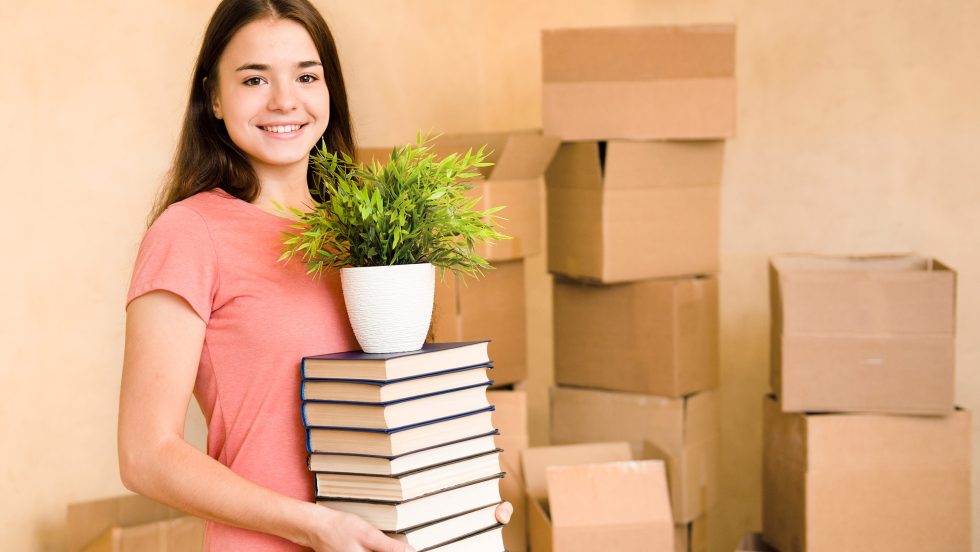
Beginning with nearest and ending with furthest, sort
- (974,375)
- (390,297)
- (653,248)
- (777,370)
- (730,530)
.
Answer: (390,297), (777,370), (653,248), (974,375), (730,530)

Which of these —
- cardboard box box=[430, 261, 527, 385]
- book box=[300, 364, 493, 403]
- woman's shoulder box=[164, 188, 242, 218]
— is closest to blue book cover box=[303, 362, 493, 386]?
book box=[300, 364, 493, 403]

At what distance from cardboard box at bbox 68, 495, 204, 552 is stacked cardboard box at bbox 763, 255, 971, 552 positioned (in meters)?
1.34

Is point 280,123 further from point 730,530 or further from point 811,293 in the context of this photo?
point 730,530

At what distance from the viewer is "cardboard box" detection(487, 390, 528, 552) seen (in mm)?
2344

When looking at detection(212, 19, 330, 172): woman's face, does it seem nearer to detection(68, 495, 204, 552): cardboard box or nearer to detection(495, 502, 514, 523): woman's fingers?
detection(495, 502, 514, 523): woman's fingers

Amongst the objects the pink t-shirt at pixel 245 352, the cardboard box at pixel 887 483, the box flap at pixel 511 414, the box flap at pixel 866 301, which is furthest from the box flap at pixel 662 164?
the pink t-shirt at pixel 245 352

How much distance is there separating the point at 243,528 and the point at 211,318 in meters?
0.24

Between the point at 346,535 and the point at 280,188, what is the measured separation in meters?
0.45

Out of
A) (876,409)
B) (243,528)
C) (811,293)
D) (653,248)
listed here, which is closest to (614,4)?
(653,248)

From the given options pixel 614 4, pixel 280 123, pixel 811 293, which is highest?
pixel 614 4

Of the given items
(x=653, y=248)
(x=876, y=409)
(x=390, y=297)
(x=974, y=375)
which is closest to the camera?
(x=390, y=297)

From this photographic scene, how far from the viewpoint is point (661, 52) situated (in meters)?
2.43

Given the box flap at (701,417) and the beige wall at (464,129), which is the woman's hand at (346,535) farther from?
the box flap at (701,417)

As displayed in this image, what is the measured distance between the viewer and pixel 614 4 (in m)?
3.27
